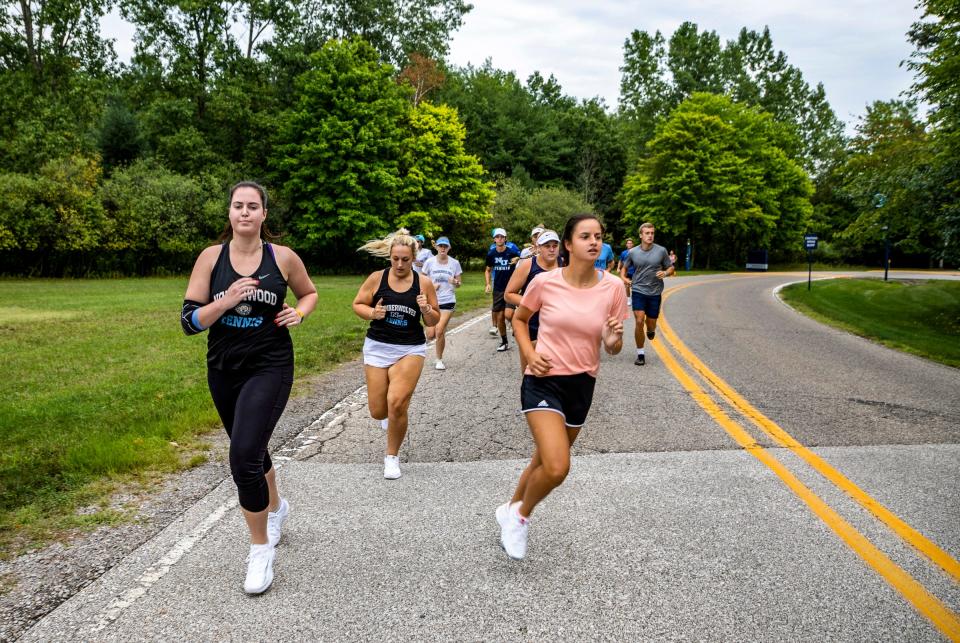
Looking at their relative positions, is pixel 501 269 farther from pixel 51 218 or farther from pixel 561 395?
pixel 51 218

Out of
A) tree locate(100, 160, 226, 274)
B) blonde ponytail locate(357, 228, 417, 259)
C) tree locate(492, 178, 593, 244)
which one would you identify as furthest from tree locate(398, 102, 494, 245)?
blonde ponytail locate(357, 228, 417, 259)

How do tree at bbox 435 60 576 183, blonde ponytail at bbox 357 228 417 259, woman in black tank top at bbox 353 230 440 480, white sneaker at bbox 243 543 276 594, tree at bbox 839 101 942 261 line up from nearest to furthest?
white sneaker at bbox 243 543 276 594
woman in black tank top at bbox 353 230 440 480
blonde ponytail at bbox 357 228 417 259
tree at bbox 839 101 942 261
tree at bbox 435 60 576 183

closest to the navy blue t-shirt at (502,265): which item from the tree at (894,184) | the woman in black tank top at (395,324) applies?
the woman in black tank top at (395,324)

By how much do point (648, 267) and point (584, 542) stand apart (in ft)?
22.9

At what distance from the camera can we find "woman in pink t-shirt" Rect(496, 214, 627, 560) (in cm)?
340

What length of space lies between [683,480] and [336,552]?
2.59m

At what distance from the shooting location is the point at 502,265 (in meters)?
11.0

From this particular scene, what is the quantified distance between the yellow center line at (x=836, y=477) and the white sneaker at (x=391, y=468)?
3255mm

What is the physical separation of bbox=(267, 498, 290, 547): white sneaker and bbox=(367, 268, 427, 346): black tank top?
5.91ft

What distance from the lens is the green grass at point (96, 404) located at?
14.4 feet

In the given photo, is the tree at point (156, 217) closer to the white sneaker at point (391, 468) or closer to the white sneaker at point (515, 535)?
the white sneaker at point (391, 468)

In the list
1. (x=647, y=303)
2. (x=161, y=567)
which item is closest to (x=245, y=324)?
(x=161, y=567)

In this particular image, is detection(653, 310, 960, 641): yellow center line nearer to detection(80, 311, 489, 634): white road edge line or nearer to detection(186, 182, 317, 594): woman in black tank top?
detection(186, 182, 317, 594): woman in black tank top

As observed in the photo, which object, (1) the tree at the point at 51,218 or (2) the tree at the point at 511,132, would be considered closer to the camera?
(1) the tree at the point at 51,218
